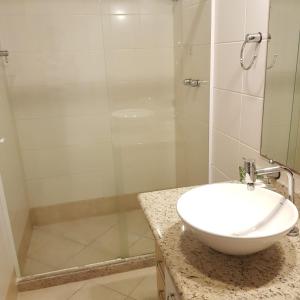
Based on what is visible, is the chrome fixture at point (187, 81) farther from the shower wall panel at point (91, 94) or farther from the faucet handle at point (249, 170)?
the faucet handle at point (249, 170)

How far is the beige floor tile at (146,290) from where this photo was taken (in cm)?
181

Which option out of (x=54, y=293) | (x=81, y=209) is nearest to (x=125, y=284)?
(x=54, y=293)

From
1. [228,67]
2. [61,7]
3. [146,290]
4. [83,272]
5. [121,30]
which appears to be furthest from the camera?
[121,30]

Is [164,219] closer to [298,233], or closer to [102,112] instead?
[298,233]

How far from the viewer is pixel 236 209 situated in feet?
3.23

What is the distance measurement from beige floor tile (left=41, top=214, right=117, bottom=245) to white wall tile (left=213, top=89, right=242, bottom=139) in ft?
4.12

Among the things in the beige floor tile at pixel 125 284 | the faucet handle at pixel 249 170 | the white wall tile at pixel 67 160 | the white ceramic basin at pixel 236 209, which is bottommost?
the beige floor tile at pixel 125 284

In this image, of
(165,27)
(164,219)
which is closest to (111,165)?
(165,27)

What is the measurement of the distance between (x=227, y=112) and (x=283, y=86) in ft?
1.36

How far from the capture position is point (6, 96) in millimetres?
2105

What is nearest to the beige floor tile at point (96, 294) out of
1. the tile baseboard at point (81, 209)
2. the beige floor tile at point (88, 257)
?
the beige floor tile at point (88, 257)

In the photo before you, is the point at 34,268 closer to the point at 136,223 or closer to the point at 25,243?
the point at 25,243

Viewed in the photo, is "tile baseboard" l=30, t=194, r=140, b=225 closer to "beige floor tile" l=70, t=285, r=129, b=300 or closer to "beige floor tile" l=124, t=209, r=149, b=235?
"beige floor tile" l=124, t=209, r=149, b=235

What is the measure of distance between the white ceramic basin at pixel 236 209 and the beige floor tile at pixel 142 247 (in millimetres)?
1271
